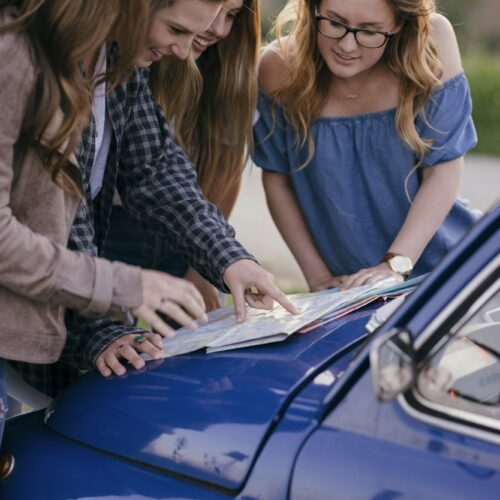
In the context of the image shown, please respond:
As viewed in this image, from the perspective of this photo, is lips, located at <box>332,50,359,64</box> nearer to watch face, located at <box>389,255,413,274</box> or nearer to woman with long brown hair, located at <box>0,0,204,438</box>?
watch face, located at <box>389,255,413,274</box>

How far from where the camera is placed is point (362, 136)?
9.87ft

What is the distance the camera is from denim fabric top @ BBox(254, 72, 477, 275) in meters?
2.99

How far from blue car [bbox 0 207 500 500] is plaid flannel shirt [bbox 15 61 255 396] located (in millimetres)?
357

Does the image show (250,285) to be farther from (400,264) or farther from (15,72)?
(15,72)

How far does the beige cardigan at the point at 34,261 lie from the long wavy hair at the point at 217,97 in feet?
2.64

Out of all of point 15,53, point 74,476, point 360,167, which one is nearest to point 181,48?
point 15,53

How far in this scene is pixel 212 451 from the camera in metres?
1.77

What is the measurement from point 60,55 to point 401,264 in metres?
1.26

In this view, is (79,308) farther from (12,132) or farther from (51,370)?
(51,370)

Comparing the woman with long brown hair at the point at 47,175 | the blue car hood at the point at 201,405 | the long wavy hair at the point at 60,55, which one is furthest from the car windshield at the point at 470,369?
the long wavy hair at the point at 60,55

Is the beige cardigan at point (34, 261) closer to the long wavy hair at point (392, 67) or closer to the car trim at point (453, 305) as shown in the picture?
the car trim at point (453, 305)

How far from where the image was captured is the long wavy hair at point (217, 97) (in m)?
2.83

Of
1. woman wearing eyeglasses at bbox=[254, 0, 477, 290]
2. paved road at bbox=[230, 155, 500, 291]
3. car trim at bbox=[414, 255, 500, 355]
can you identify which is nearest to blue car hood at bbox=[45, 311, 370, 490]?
car trim at bbox=[414, 255, 500, 355]

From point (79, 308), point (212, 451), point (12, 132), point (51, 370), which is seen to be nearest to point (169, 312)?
point (79, 308)
